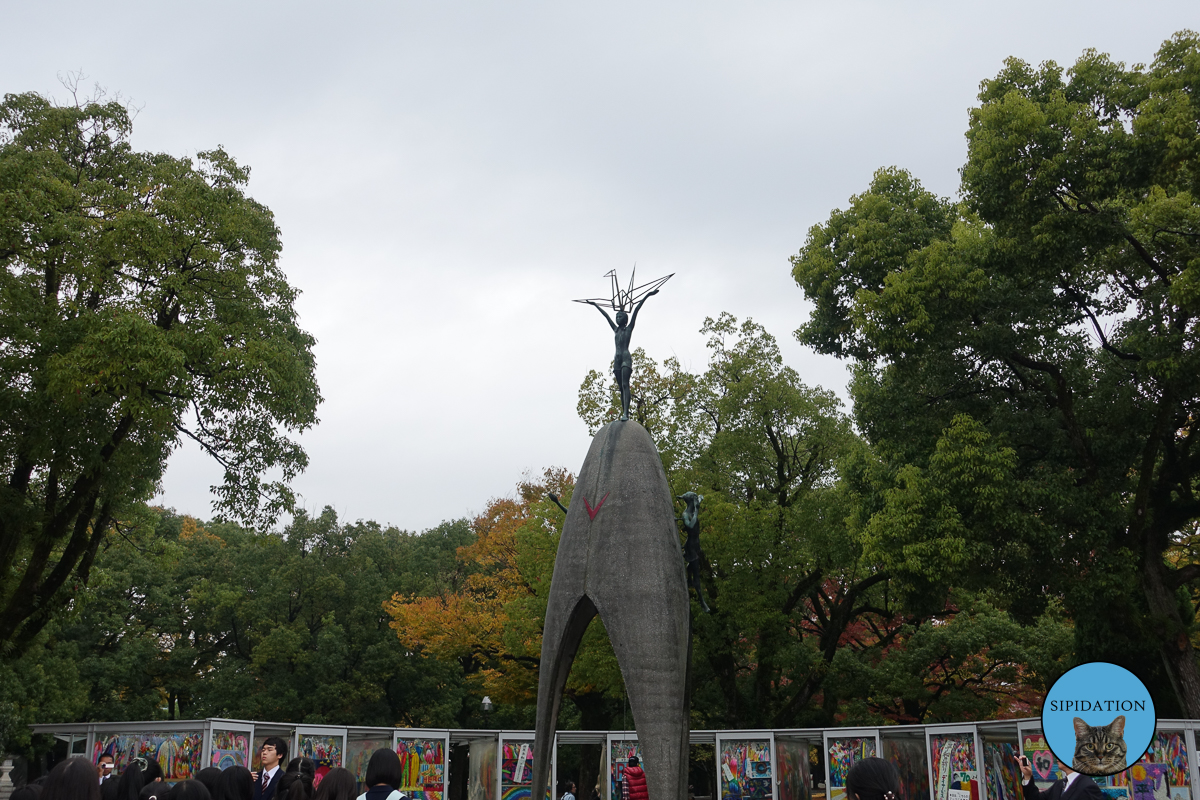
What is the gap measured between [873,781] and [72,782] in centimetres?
292

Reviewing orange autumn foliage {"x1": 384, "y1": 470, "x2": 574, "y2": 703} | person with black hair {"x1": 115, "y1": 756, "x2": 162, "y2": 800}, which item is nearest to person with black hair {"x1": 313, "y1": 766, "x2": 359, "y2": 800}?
person with black hair {"x1": 115, "y1": 756, "x2": 162, "y2": 800}

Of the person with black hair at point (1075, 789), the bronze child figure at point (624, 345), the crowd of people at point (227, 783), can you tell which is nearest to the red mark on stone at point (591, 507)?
the bronze child figure at point (624, 345)

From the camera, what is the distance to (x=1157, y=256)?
1222 centimetres

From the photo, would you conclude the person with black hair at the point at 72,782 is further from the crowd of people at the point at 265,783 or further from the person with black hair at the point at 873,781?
the person with black hair at the point at 873,781

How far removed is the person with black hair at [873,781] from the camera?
3.00 meters

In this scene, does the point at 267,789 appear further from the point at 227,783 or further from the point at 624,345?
the point at 624,345

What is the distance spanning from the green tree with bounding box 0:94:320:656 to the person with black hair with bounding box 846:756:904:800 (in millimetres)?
11556

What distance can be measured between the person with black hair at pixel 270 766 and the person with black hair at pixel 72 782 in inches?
62.2

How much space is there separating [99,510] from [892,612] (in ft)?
53.3

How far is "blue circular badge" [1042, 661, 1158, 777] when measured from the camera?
12.3 feet

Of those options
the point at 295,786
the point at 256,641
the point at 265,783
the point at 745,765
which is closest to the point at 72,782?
the point at 295,786

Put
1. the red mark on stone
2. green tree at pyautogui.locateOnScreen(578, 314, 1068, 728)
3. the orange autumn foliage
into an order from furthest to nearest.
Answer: the orange autumn foliage
green tree at pyautogui.locateOnScreen(578, 314, 1068, 728)
the red mark on stone

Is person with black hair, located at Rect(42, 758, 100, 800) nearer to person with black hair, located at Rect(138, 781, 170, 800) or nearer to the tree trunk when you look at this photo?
person with black hair, located at Rect(138, 781, 170, 800)

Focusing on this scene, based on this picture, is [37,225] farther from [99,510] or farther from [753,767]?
[753,767]
